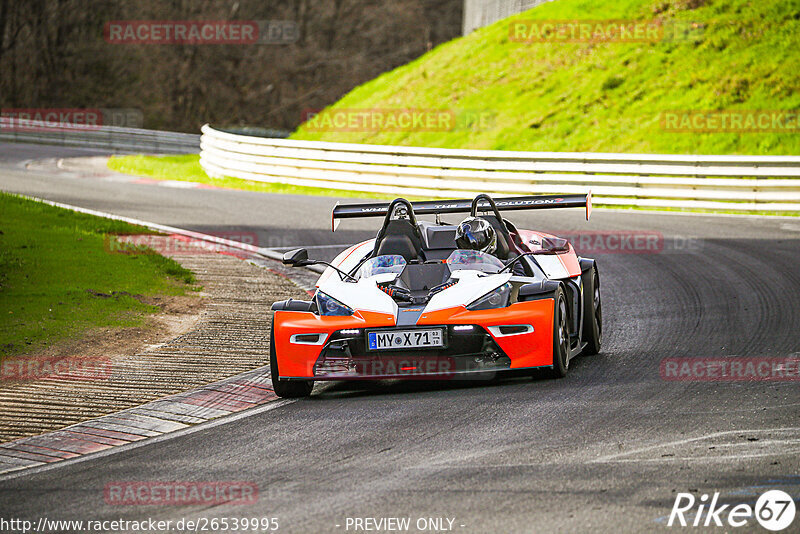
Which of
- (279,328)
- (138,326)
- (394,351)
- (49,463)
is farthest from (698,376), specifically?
(138,326)

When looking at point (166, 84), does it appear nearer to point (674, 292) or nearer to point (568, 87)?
point (568, 87)

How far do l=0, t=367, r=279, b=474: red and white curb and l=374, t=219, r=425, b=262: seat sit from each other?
148cm

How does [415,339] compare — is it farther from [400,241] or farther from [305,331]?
[400,241]

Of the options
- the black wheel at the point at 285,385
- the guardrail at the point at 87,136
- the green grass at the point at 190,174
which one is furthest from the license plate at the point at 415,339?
the guardrail at the point at 87,136

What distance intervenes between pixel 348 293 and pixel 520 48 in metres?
25.8

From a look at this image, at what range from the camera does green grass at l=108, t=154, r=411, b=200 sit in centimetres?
2602

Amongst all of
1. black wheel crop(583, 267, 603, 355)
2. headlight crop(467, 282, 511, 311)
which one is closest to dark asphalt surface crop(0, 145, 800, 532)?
black wheel crop(583, 267, 603, 355)

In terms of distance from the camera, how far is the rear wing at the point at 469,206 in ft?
31.7

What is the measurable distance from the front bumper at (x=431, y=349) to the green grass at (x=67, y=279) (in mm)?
3209

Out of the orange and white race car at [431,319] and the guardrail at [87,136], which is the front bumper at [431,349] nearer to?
the orange and white race car at [431,319]

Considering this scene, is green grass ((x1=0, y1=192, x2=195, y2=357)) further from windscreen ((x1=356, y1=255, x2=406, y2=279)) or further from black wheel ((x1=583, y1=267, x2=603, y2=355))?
black wheel ((x1=583, y1=267, x2=603, y2=355))

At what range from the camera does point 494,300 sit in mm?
8047

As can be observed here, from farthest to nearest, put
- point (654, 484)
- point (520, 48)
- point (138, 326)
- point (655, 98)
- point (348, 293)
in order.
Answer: point (520, 48) → point (655, 98) → point (138, 326) → point (348, 293) → point (654, 484)

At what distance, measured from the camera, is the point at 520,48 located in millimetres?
32875
